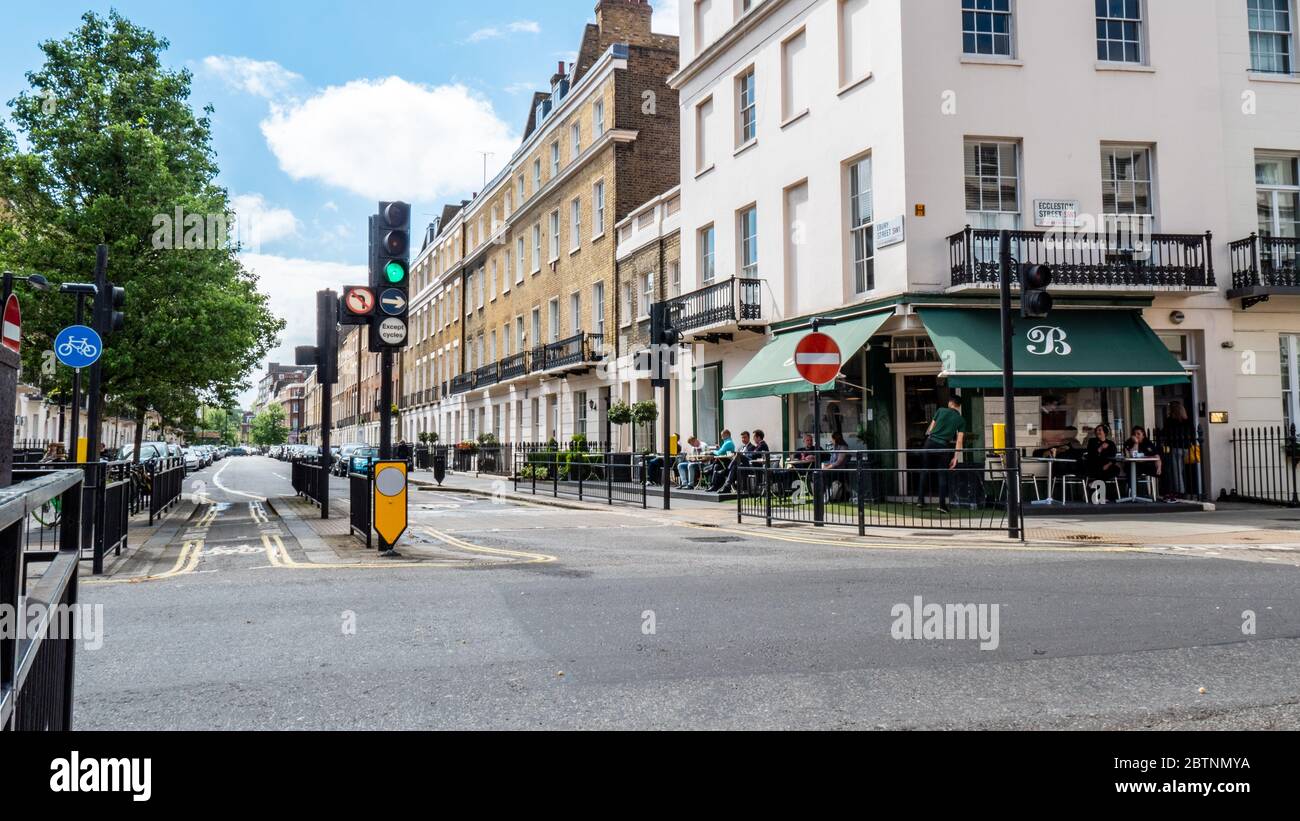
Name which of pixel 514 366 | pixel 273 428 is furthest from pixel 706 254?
pixel 273 428

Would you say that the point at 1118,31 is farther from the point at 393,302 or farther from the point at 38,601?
the point at 38,601

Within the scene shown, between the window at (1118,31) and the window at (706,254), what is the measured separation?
9979mm

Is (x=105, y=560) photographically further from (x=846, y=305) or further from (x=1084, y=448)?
(x=1084, y=448)

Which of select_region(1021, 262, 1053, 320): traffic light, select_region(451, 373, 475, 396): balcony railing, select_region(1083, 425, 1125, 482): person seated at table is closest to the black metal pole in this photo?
select_region(1021, 262, 1053, 320): traffic light

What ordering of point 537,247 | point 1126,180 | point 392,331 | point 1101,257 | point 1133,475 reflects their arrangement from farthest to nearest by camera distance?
1. point 537,247
2. point 1126,180
3. point 1101,257
4. point 1133,475
5. point 392,331

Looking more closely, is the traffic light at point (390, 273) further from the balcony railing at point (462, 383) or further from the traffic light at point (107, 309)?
the balcony railing at point (462, 383)

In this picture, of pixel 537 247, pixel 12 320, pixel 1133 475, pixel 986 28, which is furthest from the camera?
pixel 537 247

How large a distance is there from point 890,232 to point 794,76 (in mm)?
5708

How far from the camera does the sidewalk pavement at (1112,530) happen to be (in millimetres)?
11211

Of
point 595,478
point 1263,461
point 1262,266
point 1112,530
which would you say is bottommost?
point 1112,530

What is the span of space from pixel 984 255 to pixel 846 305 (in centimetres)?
288

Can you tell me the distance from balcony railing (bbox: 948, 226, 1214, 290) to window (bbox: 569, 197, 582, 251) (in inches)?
761

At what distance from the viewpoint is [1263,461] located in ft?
58.4
